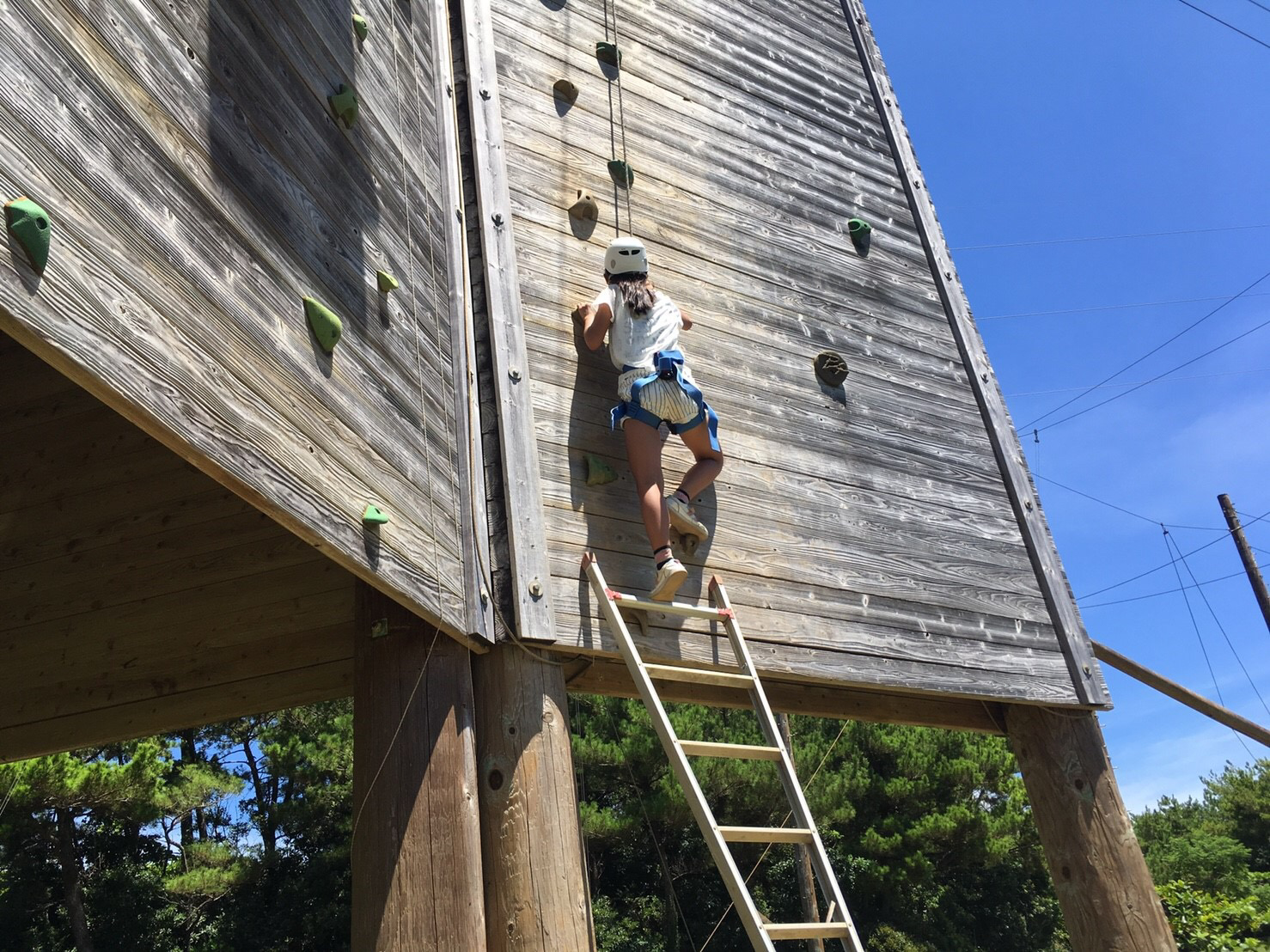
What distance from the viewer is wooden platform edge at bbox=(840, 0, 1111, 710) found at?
498 cm

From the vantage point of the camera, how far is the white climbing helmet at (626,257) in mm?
4148

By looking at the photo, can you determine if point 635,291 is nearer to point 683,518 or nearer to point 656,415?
point 656,415

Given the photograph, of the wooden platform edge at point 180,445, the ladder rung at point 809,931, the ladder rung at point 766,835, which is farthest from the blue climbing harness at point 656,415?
the ladder rung at point 809,931

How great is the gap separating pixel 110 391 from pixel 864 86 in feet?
18.3

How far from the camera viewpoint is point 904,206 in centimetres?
612

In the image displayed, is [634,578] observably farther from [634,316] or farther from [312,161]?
[312,161]

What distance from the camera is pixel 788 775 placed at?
11.1ft

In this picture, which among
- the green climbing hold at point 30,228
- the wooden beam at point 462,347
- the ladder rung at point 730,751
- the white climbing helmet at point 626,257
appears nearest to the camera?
the green climbing hold at point 30,228

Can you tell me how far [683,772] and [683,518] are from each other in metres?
1.06

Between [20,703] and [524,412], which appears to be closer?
[524,412]

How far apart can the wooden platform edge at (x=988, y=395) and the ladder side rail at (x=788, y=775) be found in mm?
1954

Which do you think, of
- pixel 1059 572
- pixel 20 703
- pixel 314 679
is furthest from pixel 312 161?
pixel 1059 572

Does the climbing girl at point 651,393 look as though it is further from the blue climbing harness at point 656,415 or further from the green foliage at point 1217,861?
the green foliage at point 1217,861

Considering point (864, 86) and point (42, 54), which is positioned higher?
point (864, 86)
